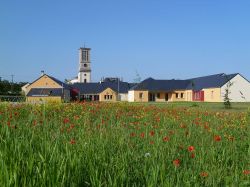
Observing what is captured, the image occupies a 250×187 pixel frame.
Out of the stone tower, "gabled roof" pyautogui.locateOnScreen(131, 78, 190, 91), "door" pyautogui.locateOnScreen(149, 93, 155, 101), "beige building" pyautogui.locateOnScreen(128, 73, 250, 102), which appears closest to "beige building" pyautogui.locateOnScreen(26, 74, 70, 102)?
"beige building" pyautogui.locateOnScreen(128, 73, 250, 102)

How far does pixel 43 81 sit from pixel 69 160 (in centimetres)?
6987

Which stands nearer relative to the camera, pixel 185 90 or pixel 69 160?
pixel 69 160

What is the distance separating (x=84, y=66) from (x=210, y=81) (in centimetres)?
7330

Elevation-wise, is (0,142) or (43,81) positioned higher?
(43,81)

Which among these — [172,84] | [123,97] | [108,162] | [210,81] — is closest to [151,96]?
[172,84]

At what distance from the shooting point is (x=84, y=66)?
5522 inches

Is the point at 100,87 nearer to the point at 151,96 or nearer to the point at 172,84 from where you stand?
the point at 151,96

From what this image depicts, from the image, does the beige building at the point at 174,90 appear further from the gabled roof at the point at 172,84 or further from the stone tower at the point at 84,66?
the stone tower at the point at 84,66

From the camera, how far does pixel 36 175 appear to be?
10.8 ft

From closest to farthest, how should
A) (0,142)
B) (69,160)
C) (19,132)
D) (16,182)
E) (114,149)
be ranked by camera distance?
1. (16,182)
2. (69,160)
3. (0,142)
4. (19,132)
5. (114,149)

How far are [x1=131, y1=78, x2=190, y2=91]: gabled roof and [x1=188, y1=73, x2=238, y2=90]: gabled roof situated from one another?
2.15m

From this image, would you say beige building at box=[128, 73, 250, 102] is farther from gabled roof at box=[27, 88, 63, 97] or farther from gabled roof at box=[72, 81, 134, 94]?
gabled roof at box=[27, 88, 63, 97]

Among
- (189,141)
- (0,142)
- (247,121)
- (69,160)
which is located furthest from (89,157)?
(247,121)

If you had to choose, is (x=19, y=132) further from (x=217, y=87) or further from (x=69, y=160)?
(x=217, y=87)
